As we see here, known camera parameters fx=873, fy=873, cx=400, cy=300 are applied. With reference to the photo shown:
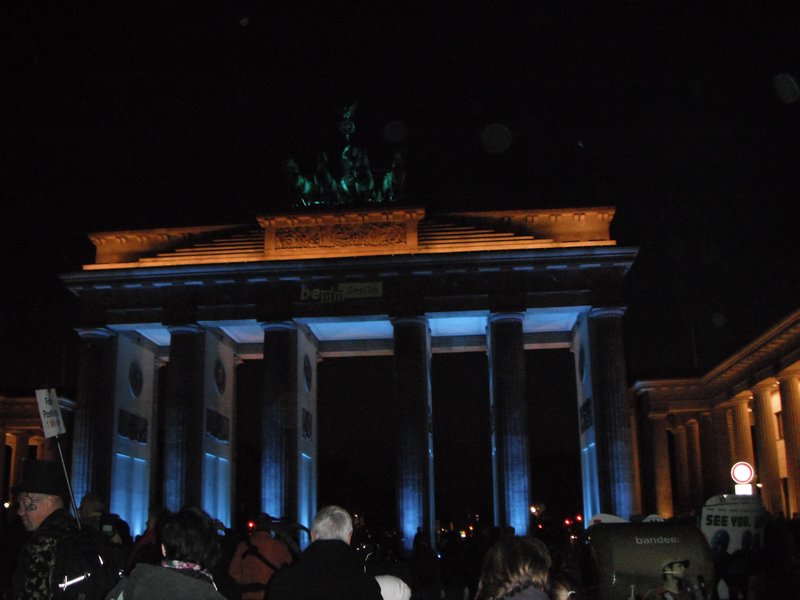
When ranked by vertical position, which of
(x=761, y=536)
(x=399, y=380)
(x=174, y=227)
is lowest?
(x=761, y=536)

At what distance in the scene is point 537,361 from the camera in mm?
69812

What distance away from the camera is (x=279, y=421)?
42.9 meters

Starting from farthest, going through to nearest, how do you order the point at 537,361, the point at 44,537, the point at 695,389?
the point at 537,361
the point at 695,389
the point at 44,537

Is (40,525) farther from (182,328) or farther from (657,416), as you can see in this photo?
(657,416)

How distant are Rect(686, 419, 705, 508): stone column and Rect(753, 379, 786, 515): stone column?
411 inches

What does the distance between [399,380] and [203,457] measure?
1059 centimetres

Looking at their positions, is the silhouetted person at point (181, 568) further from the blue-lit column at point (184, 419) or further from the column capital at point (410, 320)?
the blue-lit column at point (184, 419)

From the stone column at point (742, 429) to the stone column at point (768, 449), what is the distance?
287 centimetres

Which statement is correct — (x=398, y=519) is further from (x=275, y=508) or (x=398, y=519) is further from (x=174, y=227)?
(x=174, y=227)

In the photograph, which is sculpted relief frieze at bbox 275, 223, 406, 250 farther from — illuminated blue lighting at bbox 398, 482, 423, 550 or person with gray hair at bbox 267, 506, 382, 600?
Result: person with gray hair at bbox 267, 506, 382, 600

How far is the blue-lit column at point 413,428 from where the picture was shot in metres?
40.9

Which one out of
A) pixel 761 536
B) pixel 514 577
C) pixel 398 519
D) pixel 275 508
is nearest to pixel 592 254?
pixel 398 519

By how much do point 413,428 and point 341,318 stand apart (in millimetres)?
6769

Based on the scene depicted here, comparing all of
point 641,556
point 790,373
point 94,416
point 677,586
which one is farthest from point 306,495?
point 677,586
